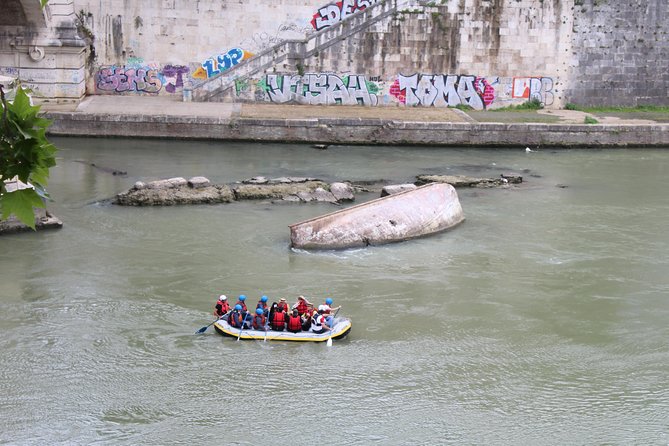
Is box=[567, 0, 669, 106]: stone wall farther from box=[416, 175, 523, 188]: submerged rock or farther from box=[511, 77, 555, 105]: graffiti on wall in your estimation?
box=[416, 175, 523, 188]: submerged rock

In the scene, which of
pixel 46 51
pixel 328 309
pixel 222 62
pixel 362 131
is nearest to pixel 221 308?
pixel 328 309

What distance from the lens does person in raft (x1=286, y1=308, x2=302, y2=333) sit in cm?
1293

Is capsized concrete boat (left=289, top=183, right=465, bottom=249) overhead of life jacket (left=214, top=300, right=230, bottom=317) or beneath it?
overhead

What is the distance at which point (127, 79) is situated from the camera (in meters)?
27.4

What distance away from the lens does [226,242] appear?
16953 millimetres

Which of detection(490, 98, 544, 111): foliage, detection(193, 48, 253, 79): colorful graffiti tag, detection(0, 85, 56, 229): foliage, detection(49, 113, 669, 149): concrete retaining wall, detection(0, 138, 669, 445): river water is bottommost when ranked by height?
detection(0, 138, 669, 445): river water

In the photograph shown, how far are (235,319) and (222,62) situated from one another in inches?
627

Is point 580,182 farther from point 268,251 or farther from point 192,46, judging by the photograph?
point 192,46

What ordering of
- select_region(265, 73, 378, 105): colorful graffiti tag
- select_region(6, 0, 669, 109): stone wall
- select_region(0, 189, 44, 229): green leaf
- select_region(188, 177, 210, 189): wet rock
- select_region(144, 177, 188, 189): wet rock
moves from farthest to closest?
1. select_region(265, 73, 378, 105): colorful graffiti tag
2. select_region(6, 0, 669, 109): stone wall
3. select_region(188, 177, 210, 189): wet rock
4. select_region(144, 177, 188, 189): wet rock
5. select_region(0, 189, 44, 229): green leaf

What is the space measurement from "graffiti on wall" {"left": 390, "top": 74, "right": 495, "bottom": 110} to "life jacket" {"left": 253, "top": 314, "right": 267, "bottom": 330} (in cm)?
1593

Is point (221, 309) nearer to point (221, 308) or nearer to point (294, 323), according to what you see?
point (221, 308)

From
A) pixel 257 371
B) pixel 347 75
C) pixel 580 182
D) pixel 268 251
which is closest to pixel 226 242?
pixel 268 251

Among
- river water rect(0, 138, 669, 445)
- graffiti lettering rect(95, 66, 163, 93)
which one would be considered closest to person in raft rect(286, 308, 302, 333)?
river water rect(0, 138, 669, 445)

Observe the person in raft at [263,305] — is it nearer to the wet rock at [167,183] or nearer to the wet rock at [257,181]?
the wet rock at [167,183]
